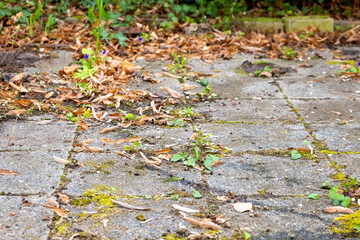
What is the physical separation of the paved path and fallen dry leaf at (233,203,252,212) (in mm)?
41

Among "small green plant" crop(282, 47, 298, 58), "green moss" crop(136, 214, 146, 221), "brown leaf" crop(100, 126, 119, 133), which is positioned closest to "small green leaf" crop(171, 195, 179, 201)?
"green moss" crop(136, 214, 146, 221)

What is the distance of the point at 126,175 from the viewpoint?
264 cm

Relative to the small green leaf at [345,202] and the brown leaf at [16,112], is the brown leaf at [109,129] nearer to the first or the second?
the brown leaf at [16,112]

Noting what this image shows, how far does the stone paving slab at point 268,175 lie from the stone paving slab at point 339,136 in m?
0.32

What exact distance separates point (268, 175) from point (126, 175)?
0.88 m

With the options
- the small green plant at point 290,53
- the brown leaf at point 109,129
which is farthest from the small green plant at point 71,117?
the small green plant at point 290,53

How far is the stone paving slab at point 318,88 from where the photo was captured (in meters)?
4.12

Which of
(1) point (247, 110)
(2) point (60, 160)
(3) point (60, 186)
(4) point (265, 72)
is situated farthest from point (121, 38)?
(3) point (60, 186)

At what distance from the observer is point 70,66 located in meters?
4.61

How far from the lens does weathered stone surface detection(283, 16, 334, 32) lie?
644 cm

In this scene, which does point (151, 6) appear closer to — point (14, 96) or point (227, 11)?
point (227, 11)

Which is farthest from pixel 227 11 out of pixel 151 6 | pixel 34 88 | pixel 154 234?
pixel 154 234

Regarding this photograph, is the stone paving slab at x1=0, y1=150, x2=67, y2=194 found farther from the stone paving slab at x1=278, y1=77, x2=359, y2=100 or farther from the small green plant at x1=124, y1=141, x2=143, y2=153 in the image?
the stone paving slab at x1=278, y1=77, x2=359, y2=100

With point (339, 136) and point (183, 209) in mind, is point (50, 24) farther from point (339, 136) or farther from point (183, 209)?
point (183, 209)
